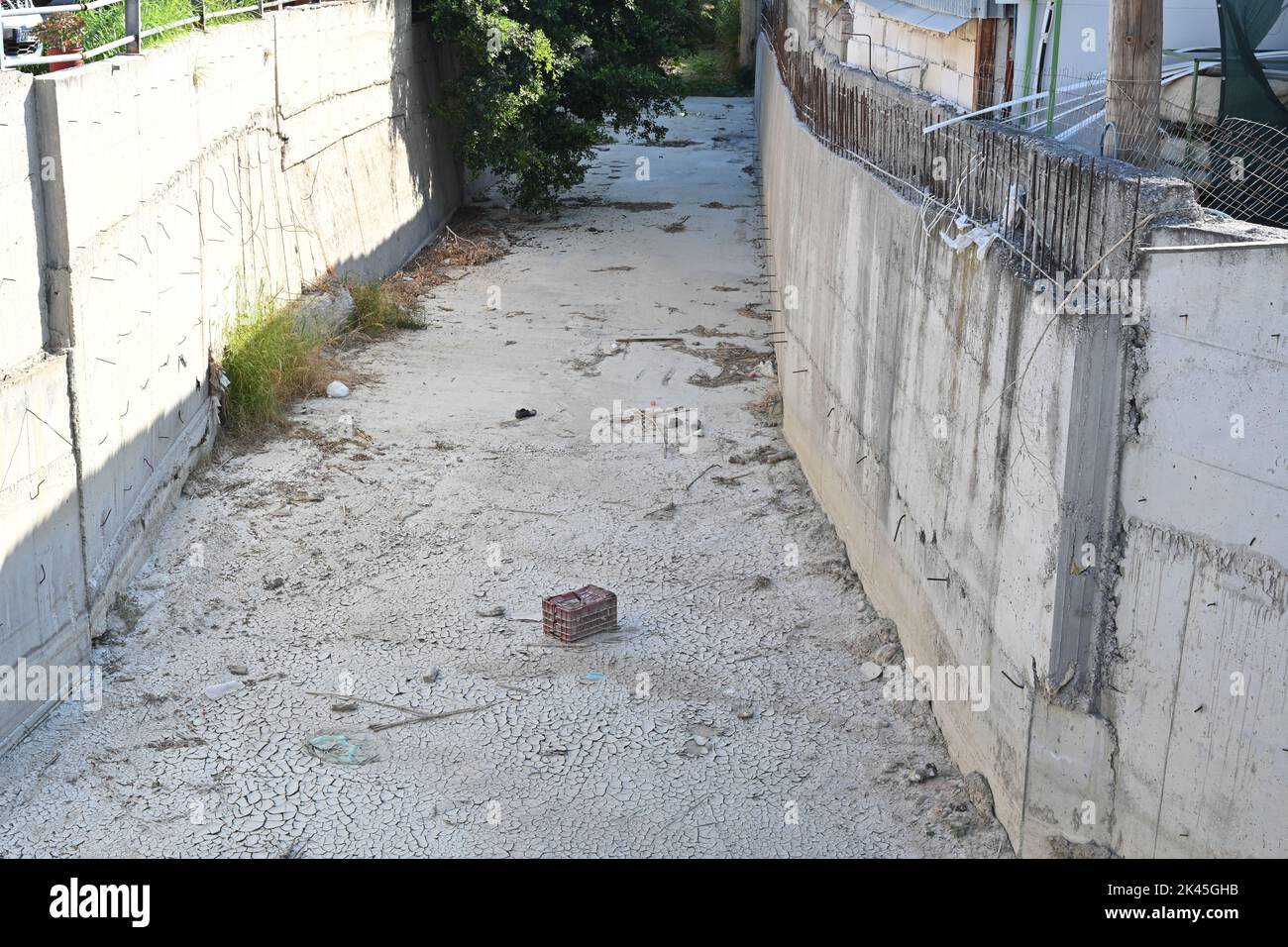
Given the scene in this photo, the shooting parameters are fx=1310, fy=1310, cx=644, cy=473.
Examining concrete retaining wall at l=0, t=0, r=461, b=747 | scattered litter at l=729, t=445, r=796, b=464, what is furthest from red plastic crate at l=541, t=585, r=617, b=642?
scattered litter at l=729, t=445, r=796, b=464

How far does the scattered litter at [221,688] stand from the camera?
605 cm

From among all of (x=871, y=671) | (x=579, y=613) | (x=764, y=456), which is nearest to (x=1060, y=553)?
(x=871, y=671)

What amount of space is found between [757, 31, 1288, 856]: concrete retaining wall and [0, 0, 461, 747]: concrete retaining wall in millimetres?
3959

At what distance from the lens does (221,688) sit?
610 cm

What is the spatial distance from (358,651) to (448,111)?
1126 cm

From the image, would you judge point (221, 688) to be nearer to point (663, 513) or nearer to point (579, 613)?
point (579, 613)

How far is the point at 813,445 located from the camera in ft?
27.8

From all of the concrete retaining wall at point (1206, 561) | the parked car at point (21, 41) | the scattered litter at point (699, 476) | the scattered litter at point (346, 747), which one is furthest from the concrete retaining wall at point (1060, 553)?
the parked car at point (21, 41)

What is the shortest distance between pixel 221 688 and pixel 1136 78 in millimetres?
4642

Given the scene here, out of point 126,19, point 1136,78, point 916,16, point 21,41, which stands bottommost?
point 1136,78

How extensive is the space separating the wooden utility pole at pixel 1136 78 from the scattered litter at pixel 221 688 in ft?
14.5

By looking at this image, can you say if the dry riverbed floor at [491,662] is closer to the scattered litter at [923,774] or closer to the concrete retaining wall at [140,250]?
the scattered litter at [923,774]

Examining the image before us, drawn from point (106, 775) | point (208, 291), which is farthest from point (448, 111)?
point (106, 775)
